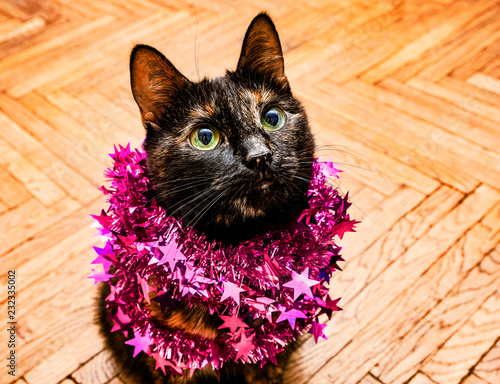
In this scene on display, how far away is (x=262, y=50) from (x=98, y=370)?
94 cm

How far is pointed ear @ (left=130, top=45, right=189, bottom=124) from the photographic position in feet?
2.95

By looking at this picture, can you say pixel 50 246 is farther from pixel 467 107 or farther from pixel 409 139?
pixel 467 107

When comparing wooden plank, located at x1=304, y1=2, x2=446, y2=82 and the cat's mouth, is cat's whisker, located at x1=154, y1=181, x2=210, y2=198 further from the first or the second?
wooden plank, located at x1=304, y1=2, x2=446, y2=82

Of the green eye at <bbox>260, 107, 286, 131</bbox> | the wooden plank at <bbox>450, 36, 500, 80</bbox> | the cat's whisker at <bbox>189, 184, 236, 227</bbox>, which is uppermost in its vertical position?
the green eye at <bbox>260, 107, 286, 131</bbox>

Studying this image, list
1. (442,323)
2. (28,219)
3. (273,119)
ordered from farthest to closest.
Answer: (28,219), (442,323), (273,119)

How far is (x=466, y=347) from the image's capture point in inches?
51.3

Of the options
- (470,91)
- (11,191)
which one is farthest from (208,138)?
(470,91)

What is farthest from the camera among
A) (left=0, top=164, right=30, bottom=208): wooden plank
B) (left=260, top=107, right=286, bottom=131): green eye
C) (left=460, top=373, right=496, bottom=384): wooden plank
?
(left=0, top=164, right=30, bottom=208): wooden plank

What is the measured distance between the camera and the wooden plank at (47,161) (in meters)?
1.76

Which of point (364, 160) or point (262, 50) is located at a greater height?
point (262, 50)

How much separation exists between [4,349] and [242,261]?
2.75 feet

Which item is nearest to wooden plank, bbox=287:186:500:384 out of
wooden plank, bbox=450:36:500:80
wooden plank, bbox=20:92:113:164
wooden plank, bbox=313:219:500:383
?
wooden plank, bbox=313:219:500:383

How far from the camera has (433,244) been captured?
1.55m

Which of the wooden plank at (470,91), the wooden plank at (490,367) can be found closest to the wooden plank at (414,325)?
the wooden plank at (490,367)
